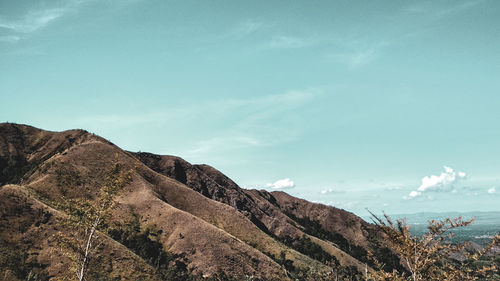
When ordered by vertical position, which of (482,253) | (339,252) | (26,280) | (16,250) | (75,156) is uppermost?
(75,156)

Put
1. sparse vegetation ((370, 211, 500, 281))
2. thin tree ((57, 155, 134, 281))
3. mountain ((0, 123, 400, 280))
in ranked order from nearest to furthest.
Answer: sparse vegetation ((370, 211, 500, 281)) < thin tree ((57, 155, 134, 281)) < mountain ((0, 123, 400, 280))

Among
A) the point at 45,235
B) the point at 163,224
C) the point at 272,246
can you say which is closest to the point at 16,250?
the point at 45,235

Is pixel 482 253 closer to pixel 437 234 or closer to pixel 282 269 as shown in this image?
pixel 437 234

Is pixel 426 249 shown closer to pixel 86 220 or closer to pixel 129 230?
pixel 86 220

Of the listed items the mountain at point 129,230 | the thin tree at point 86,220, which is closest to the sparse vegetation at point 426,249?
the thin tree at point 86,220

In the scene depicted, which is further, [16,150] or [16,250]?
[16,150]

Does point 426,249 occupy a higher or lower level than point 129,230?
higher

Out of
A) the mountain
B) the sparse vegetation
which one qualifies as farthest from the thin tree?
the sparse vegetation

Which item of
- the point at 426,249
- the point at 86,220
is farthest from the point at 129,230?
the point at 426,249

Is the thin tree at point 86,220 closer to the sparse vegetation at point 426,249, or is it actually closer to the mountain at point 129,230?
the mountain at point 129,230

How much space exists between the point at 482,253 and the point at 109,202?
2509 cm

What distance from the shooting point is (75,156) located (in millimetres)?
132000

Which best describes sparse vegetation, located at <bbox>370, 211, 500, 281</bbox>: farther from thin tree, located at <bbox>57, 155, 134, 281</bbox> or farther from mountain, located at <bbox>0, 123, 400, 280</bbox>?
mountain, located at <bbox>0, 123, 400, 280</bbox>

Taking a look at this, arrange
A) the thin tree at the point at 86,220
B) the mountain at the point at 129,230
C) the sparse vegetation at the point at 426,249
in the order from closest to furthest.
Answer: the sparse vegetation at the point at 426,249
the thin tree at the point at 86,220
the mountain at the point at 129,230
